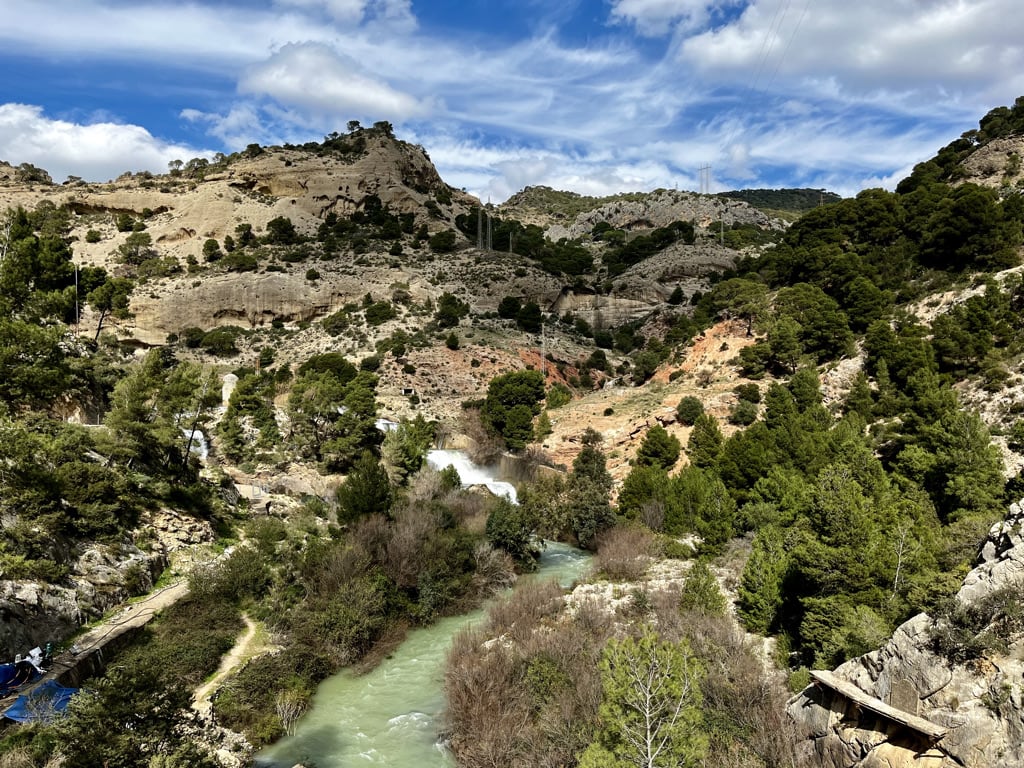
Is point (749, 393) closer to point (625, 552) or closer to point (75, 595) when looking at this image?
point (625, 552)

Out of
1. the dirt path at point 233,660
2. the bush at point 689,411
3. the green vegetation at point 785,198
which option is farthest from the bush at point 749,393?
the green vegetation at point 785,198

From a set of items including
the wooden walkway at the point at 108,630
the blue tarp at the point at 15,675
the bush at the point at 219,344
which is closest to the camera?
the blue tarp at the point at 15,675

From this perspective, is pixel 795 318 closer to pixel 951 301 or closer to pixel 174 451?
pixel 951 301

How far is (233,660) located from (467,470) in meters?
24.4

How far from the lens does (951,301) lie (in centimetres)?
3597

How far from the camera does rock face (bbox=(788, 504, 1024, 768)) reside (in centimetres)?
882

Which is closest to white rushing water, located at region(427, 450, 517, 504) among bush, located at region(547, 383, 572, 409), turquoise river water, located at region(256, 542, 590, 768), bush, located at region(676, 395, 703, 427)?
bush, located at region(547, 383, 572, 409)

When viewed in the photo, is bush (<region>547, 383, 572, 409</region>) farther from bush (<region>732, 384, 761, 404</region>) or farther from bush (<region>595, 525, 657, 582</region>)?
bush (<region>595, 525, 657, 582</region>)

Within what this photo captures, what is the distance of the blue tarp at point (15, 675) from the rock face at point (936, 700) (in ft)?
59.5

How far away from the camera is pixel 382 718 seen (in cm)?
1705

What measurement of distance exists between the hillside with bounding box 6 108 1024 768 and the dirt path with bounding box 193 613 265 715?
0.31 metres

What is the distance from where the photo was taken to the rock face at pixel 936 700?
882 centimetres

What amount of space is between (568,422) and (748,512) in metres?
19.6

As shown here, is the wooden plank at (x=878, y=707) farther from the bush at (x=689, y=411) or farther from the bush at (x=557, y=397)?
the bush at (x=557, y=397)
